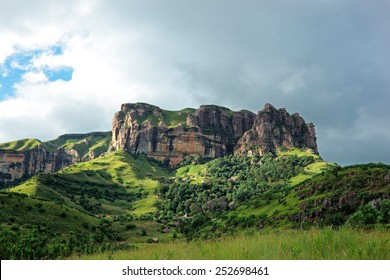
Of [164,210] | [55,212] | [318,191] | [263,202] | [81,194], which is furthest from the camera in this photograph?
[81,194]

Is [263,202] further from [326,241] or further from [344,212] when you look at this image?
[326,241]

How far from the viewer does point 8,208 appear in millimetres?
85125

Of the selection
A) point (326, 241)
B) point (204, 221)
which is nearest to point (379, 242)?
point (326, 241)


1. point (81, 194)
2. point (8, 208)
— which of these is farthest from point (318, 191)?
point (81, 194)

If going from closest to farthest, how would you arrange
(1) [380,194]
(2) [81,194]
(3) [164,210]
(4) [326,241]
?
(4) [326,241] < (1) [380,194] < (3) [164,210] < (2) [81,194]

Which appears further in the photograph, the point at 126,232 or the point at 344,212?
the point at 126,232

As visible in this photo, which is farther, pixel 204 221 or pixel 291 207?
pixel 204 221

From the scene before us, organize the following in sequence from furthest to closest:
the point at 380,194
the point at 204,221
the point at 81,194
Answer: the point at 81,194
the point at 204,221
the point at 380,194

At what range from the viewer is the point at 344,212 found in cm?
8281

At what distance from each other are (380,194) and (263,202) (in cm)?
4643

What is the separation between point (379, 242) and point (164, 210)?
178 m

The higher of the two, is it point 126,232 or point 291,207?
point 291,207
